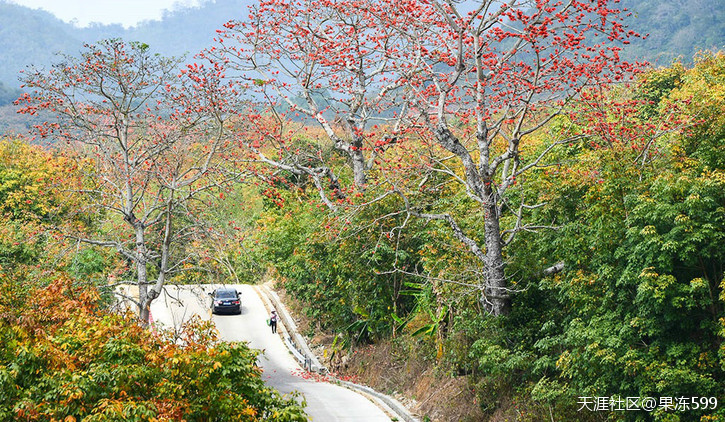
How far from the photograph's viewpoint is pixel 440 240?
16.8 metres

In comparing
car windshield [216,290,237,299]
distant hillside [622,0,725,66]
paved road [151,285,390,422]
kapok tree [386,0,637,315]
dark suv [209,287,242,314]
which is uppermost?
distant hillside [622,0,725,66]

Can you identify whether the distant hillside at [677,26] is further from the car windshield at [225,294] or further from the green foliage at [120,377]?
the green foliage at [120,377]

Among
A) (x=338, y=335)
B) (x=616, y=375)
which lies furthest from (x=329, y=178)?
(x=616, y=375)

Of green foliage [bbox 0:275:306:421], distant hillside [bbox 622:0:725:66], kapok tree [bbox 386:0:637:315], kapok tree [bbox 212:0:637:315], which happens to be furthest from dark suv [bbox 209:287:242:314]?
distant hillside [bbox 622:0:725:66]

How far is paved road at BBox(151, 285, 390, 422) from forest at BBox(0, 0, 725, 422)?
3.94 feet

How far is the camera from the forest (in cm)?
855

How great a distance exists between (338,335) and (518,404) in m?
10.9

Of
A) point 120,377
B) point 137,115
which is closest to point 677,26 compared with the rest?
point 137,115

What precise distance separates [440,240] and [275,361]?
11010 mm

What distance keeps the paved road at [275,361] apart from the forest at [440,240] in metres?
1.20

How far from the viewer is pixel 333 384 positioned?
20469mm

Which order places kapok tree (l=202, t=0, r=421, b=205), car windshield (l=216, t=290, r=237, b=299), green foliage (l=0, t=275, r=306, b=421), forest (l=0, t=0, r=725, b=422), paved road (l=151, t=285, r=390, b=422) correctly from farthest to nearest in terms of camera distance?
car windshield (l=216, t=290, r=237, b=299)
kapok tree (l=202, t=0, r=421, b=205)
paved road (l=151, t=285, r=390, b=422)
forest (l=0, t=0, r=725, b=422)
green foliage (l=0, t=275, r=306, b=421)

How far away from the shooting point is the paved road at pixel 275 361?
15.9 meters

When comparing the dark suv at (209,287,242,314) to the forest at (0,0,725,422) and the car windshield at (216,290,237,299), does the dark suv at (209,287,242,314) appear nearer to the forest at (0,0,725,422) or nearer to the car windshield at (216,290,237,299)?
the car windshield at (216,290,237,299)
